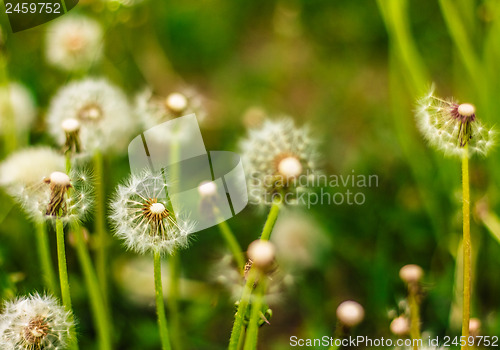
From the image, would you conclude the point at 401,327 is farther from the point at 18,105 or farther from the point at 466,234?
the point at 18,105

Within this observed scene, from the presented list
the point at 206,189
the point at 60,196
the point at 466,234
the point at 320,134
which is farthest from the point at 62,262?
the point at 320,134

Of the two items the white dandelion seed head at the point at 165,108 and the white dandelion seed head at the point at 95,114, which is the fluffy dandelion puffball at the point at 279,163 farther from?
the white dandelion seed head at the point at 95,114

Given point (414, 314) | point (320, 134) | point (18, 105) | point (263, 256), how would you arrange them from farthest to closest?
1. point (320, 134)
2. point (18, 105)
3. point (414, 314)
4. point (263, 256)

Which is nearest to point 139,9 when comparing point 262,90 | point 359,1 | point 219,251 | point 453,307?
point 262,90

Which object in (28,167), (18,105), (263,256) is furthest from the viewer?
(18,105)

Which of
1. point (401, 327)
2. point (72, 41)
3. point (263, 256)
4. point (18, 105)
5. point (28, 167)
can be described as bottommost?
point (401, 327)

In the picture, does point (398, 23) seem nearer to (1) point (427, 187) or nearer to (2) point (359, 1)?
(1) point (427, 187)
